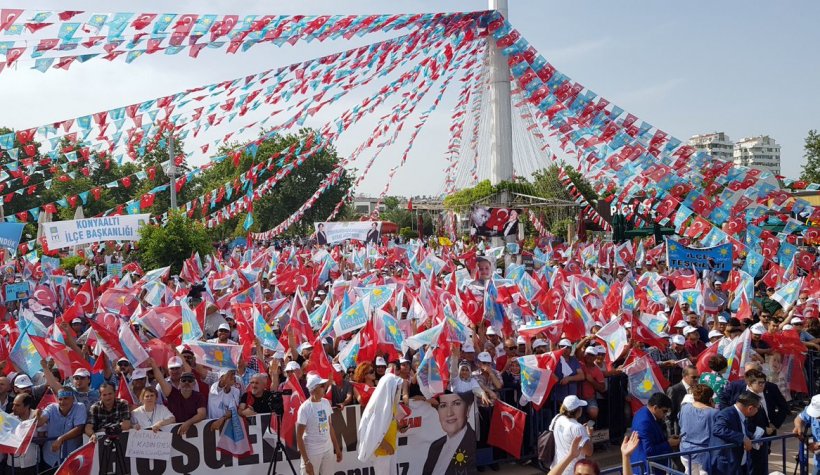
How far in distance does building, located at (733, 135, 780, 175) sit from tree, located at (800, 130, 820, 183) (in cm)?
15275

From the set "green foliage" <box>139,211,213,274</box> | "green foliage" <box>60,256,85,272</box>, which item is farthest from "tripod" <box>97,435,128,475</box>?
"green foliage" <box>60,256,85,272</box>

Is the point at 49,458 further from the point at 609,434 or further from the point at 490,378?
the point at 609,434

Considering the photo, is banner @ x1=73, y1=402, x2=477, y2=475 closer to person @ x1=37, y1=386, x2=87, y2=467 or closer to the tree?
person @ x1=37, y1=386, x2=87, y2=467

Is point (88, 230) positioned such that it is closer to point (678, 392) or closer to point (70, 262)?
point (70, 262)

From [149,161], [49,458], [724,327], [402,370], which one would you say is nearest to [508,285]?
[724,327]

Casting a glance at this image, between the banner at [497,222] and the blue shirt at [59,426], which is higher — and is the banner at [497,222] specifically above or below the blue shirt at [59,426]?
above

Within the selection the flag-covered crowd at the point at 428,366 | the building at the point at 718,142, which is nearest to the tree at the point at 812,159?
the flag-covered crowd at the point at 428,366

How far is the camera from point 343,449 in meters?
7.82

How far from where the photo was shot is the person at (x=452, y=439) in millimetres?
8211

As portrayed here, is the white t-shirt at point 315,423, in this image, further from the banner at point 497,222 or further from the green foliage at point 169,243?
the banner at point 497,222

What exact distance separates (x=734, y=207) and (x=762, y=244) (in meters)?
1.18

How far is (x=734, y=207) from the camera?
1891 centimetres

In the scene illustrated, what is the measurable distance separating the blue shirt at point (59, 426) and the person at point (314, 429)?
2.16 m

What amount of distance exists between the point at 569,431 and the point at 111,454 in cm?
431
